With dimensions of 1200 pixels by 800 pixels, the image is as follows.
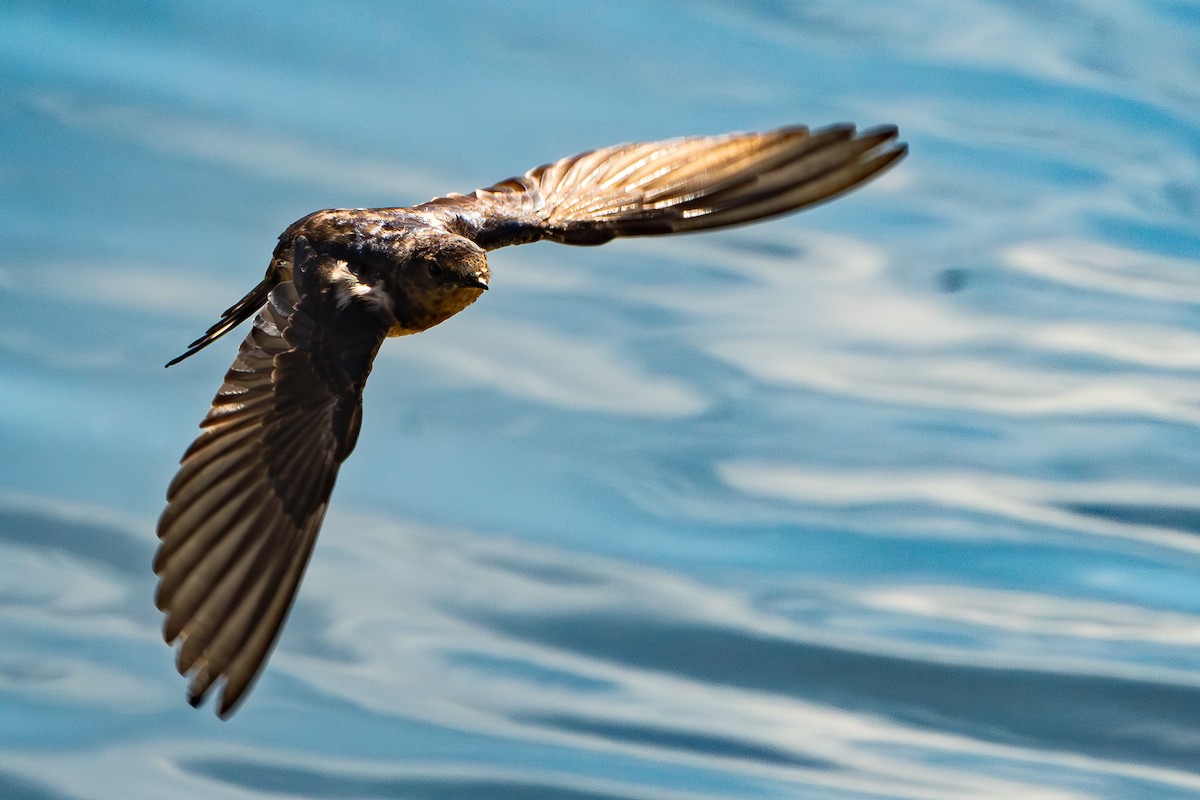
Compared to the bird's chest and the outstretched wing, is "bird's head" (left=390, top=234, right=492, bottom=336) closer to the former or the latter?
the bird's chest

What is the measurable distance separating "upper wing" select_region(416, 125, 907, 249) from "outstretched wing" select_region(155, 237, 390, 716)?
68 centimetres

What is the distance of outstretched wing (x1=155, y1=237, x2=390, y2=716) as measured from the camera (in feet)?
17.0

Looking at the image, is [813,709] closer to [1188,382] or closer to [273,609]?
[1188,382]

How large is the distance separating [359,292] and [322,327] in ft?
0.54

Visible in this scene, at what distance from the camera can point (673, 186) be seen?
21.6 feet

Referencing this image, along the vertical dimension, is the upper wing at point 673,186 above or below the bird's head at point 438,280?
above

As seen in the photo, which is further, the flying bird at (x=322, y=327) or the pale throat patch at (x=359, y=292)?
the pale throat patch at (x=359, y=292)

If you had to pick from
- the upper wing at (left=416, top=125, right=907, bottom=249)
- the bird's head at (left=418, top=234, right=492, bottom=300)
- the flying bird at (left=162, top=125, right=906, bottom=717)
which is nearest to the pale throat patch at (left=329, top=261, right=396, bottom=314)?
the flying bird at (left=162, top=125, right=906, bottom=717)

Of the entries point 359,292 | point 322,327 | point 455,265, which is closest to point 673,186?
point 455,265

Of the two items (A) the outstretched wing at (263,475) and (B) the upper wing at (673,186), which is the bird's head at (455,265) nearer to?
(A) the outstretched wing at (263,475)

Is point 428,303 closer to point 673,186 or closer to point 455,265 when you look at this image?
point 455,265

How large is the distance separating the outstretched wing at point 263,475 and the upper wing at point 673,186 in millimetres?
685

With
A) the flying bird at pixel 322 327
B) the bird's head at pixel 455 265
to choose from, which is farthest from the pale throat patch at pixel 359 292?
the bird's head at pixel 455 265

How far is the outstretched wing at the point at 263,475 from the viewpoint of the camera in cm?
519
